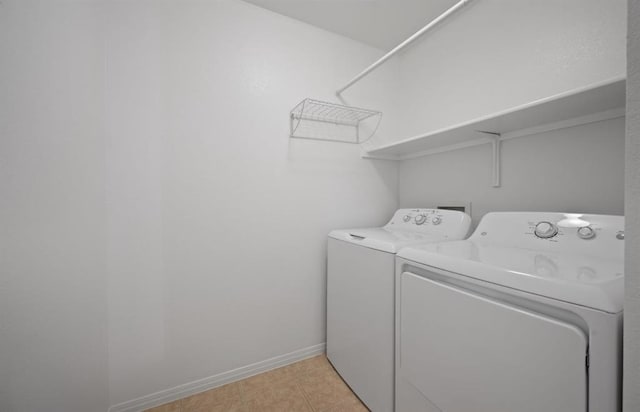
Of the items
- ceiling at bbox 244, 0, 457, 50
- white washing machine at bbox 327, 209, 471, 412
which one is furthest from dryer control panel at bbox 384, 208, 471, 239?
ceiling at bbox 244, 0, 457, 50

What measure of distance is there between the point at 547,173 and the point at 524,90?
50 centimetres

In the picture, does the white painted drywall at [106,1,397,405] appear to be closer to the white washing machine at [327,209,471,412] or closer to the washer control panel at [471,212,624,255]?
the white washing machine at [327,209,471,412]

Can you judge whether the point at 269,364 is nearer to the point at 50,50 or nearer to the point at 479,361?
the point at 479,361

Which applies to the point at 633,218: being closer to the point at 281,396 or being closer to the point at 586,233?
the point at 586,233

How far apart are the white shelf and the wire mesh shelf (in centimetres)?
39

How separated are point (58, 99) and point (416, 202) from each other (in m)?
2.28

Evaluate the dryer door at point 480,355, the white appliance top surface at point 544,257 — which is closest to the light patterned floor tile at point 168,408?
the dryer door at point 480,355

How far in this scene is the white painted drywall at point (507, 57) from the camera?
1154 millimetres

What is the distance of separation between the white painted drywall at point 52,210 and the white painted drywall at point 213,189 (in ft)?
0.35

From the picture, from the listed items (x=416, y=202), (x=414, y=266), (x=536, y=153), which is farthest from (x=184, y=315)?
(x=536, y=153)

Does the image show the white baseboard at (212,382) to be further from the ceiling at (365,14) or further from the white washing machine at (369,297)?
the ceiling at (365,14)

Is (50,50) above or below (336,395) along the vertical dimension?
above

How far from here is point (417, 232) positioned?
170 cm

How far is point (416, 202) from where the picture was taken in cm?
213
